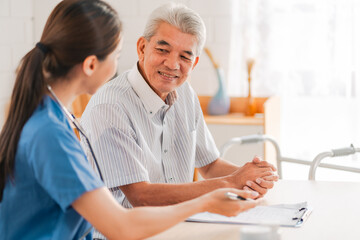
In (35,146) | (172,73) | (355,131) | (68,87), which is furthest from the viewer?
(355,131)

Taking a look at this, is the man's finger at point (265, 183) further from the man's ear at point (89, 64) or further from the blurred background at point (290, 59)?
the blurred background at point (290, 59)

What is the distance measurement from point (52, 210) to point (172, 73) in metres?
0.78

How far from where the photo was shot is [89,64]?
4.01 ft

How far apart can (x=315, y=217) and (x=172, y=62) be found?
690mm

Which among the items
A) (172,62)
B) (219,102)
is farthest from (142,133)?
(219,102)

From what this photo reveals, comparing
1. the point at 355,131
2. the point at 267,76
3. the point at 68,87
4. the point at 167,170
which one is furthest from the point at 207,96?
the point at 68,87

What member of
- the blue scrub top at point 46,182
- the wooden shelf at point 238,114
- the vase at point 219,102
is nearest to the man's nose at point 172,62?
the blue scrub top at point 46,182

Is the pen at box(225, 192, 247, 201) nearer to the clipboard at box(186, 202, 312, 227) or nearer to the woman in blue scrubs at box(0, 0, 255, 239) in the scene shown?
the woman in blue scrubs at box(0, 0, 255, 239)

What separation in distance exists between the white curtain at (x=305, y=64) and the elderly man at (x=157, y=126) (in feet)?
5.17

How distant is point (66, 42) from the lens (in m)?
1.18

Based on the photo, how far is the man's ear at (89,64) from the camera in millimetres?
1212

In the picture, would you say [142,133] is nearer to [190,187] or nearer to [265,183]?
[190,187]

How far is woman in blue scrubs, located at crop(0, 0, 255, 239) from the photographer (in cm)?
111

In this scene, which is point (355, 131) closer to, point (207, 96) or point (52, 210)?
point (207, 96)
